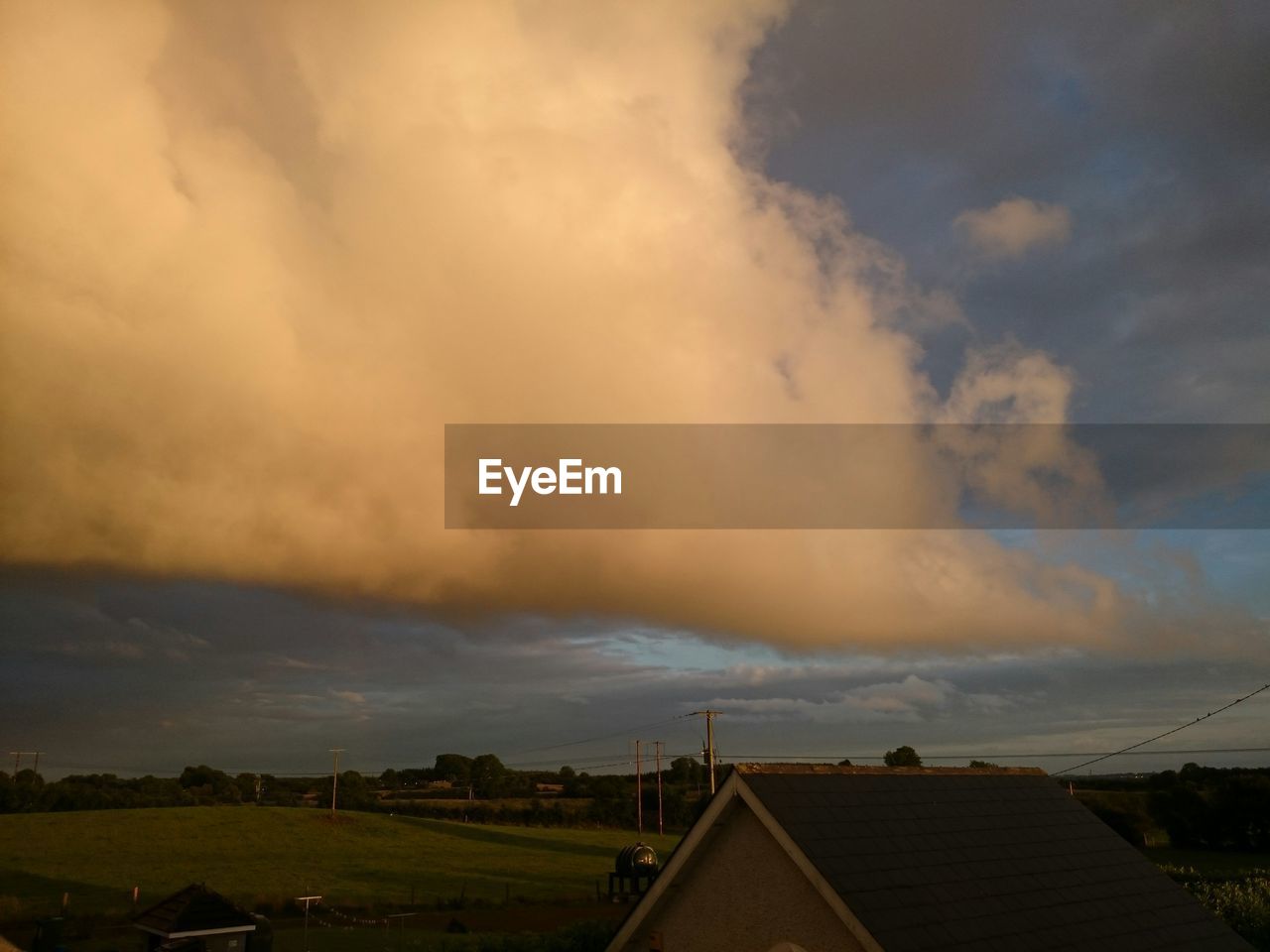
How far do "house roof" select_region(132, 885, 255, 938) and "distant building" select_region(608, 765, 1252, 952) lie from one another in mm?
11844

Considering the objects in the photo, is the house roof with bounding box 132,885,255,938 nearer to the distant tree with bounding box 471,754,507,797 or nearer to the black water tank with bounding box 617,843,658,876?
the black water tank with bounding box 617,843,658,876

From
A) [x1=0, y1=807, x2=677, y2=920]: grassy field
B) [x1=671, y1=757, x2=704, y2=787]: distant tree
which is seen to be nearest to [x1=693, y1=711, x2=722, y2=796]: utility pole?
[x1=0, y1=807, x2=677, y2=920]: grassy field

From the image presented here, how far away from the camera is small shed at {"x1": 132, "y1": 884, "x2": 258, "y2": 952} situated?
20.6 meters

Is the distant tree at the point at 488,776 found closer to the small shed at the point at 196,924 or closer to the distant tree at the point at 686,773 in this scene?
the distant tree at the point at 686,773

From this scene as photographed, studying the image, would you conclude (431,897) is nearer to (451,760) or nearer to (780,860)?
(780,860)

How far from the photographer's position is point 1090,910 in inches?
593

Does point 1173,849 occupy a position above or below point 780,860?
below

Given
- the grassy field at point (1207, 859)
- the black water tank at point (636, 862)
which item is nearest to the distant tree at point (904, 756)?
the grassy field at point (1207, 859)

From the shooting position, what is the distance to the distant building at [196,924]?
20.6m

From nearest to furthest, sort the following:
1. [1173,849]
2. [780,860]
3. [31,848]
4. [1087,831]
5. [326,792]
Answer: [780,860]
[1087,831]
[31,848]
[1173,849]
[326,792]

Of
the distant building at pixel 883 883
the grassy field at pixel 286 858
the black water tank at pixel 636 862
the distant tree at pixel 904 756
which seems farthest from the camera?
the distant tree at pixel 904 756

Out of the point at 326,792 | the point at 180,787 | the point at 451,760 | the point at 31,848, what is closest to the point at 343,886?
the point at 31,848

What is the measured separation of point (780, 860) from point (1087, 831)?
9.44 meters

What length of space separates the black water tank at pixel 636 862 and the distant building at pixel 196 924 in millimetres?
13606
